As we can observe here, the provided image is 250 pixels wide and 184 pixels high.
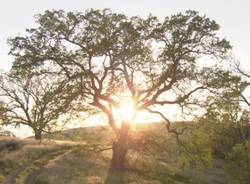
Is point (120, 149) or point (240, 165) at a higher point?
point (120, 149)

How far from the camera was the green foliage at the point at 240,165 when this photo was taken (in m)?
39.4

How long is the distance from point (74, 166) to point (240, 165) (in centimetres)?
1716

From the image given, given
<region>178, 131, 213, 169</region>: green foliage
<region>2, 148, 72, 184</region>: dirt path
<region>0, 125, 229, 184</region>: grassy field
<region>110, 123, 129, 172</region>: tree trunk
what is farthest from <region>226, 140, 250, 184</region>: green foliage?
<region>2, 148, 72, 184</region>: dirt path

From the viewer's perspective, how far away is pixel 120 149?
140 feet

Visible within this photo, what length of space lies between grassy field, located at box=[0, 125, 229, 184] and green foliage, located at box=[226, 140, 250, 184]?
6.75 meters

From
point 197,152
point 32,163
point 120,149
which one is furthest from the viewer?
point 120,149

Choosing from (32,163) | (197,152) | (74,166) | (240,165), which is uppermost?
(197,152)

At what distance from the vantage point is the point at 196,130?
41.2m

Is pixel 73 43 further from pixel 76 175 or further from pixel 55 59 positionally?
pixel 76 175

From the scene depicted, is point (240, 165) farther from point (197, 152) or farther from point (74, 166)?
point (74, 166)

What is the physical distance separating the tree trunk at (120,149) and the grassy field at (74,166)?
3.10ft

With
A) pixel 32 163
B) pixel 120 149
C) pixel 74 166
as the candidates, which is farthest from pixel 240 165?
pixel 32 163

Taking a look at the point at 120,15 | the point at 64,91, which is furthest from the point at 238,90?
the point at 64,91

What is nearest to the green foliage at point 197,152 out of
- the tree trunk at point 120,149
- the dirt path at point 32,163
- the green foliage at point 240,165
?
the green foliage at point 240,165
